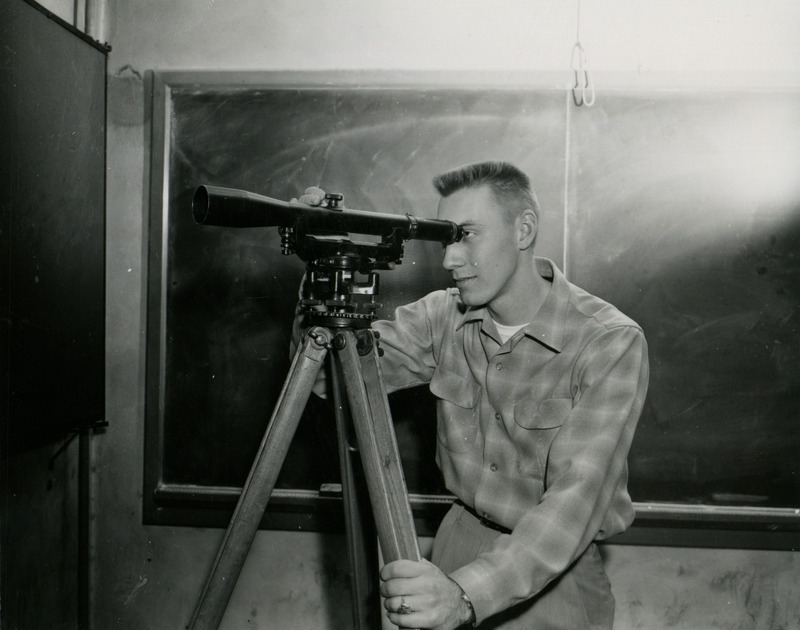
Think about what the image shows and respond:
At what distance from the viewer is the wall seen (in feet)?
6.45

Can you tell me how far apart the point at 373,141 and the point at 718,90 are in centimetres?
102

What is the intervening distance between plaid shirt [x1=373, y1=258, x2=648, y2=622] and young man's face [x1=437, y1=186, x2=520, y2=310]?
0.33ft

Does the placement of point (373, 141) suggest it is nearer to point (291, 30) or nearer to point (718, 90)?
point (291, 30)

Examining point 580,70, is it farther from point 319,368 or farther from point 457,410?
point 319,368

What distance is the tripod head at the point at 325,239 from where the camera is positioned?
1094 mm

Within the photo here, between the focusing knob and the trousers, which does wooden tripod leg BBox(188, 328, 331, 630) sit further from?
the trousers

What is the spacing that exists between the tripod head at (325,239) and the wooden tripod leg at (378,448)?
59 millimetres

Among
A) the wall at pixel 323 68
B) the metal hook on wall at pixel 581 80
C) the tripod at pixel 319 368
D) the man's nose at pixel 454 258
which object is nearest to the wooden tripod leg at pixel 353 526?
the tripod at pixel 319 368

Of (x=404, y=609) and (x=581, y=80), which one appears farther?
(x=581, y=80)

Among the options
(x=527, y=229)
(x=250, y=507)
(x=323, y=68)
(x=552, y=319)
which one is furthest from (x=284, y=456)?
(x=323, y=68)

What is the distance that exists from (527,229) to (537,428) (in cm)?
46

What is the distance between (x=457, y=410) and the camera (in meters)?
1.58

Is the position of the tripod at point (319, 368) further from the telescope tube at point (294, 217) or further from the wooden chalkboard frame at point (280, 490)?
the wooden chalkboard frame at point (280, 490)

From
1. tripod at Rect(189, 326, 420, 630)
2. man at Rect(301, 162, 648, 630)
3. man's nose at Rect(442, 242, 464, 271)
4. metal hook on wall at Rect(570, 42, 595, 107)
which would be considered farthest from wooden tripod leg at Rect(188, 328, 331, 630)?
metal hook on wall at Rect(570, 42, 595, 107)
